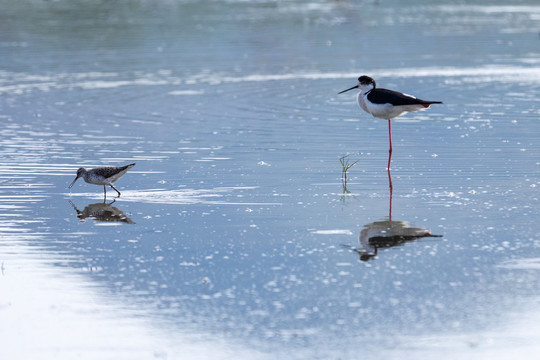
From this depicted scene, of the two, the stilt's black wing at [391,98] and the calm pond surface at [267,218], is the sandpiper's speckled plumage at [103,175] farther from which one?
the stilt's black wing at [391,98]

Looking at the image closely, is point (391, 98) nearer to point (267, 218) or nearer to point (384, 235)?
point (267, 218)

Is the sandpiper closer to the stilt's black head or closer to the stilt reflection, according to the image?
the stilt's black head

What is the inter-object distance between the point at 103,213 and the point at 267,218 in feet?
6.52

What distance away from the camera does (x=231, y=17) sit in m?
49.5

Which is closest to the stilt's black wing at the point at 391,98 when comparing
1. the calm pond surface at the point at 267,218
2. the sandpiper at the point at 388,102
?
the sandpiper at the point at 388,102

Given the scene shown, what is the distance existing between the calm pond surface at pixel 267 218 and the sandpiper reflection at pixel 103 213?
0.16 feet

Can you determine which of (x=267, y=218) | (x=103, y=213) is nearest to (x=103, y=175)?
(x=103, y=213)

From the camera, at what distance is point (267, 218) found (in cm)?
1084

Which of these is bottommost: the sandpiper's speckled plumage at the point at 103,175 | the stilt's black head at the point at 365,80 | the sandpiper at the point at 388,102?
the sandpiper's speckled plumage at the point at 103,175

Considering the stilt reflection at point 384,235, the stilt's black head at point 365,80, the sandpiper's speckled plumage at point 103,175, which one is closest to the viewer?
the stilt reflection at point 384,235

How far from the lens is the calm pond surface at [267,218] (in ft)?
23.7

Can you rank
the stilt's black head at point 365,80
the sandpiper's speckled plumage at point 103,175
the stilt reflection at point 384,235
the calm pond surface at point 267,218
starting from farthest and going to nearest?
the stilt's black head at point 365,80 → the sandpiper's speckled plumage at point 103,175 → the stilt reflection at point 384,235 → the calm pond surface at point 267,218

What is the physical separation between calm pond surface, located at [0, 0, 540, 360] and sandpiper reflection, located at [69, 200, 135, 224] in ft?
0.16

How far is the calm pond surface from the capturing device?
284 inches
